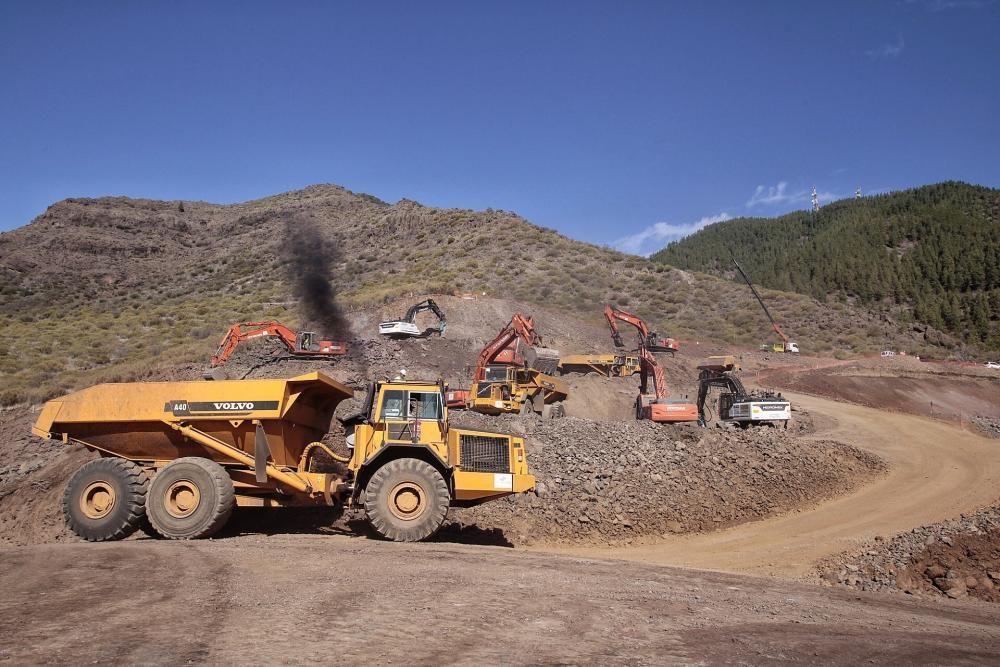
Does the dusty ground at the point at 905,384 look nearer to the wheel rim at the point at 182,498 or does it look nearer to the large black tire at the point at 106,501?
the wheel rim at the point at 182,498

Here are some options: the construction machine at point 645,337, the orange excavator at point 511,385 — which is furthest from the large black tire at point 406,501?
the construction machine at point 645,337

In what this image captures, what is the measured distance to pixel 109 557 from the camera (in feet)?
27.3

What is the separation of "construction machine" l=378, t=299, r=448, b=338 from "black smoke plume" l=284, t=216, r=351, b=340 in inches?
115

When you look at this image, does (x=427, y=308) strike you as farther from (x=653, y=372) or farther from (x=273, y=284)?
(x=273, y=284)

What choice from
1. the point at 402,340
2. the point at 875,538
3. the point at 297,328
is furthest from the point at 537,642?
the point at 297,328

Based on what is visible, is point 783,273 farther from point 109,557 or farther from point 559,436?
point 109,557

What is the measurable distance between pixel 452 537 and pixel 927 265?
11914cm

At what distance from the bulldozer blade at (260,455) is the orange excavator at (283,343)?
74.1 feet

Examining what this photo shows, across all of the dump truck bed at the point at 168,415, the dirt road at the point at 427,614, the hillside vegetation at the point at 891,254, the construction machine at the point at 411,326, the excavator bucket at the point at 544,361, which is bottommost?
the dirt road at the point at 427,614

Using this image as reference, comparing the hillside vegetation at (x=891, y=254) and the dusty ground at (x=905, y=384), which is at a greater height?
the hillside vegetation at (x=891, y=254)

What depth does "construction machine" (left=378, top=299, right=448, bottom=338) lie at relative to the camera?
3812 centimetres

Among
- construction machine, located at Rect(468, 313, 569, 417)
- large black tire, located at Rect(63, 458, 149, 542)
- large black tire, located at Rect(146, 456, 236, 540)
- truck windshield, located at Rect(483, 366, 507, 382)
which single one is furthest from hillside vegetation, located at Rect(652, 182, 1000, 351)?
large black tire, located at Rect(63, 458, 149, 542)

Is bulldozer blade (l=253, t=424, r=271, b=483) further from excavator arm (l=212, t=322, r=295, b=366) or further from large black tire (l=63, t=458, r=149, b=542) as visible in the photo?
excavator arm (l=212, t=322, r=295, b=366)

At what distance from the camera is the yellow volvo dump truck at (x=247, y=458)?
1046cm
